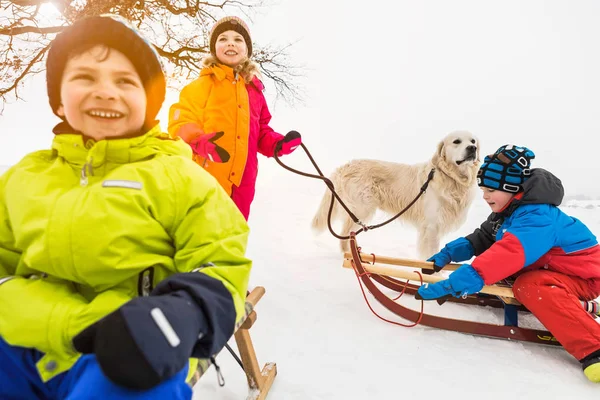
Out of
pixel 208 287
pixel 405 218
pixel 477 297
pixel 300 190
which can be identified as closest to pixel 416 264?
pixel 477 297

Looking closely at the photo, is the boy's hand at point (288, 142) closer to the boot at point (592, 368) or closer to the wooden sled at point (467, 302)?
the wooden sled at point (467, 302)

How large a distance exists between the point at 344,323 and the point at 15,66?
8.36m

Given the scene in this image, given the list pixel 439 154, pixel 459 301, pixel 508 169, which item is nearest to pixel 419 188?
pixel 439 154

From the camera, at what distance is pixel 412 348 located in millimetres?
2297

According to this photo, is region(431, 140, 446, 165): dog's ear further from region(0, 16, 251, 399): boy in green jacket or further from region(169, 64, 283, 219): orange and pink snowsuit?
region(0, 16, 251, 399): boy in green jacket

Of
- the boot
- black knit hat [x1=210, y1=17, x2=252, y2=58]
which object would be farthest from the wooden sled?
black knit hat [x1=210, y1=17, x2=252, y2=58]

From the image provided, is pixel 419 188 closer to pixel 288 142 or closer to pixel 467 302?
pixel 467 302

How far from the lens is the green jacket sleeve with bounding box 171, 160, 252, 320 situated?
1.00 meters

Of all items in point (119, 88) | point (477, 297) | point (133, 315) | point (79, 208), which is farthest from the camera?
point (477, 297)

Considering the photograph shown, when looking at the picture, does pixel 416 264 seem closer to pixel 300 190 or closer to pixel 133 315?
pixel 133 315

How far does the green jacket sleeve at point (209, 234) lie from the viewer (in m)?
1.00

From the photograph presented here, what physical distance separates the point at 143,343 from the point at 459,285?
6.93 feet

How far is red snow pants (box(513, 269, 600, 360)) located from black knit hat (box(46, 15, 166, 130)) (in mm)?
2410

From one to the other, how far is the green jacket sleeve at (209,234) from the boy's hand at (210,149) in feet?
2.99
